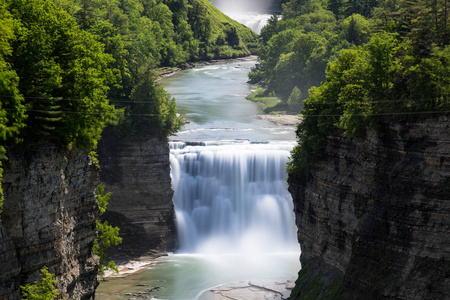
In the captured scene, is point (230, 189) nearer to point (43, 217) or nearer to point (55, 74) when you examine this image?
point (55, 74)

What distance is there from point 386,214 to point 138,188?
33.4 m

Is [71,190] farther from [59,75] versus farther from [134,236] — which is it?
[134,236]

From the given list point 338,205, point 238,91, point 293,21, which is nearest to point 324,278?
point 338,205

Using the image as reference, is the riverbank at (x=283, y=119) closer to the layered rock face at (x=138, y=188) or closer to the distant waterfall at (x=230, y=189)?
the distant waterfall at (x=230, y=189)

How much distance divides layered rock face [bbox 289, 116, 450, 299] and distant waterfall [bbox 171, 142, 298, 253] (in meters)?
22.3

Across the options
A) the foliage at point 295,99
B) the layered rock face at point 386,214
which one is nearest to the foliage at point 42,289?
the layered rock face at point 386,214

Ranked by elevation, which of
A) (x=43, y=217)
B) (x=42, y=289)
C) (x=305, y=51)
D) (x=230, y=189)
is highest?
(x=305, y=51)

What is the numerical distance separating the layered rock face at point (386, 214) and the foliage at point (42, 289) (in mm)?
18774

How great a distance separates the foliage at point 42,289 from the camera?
39.2 meters

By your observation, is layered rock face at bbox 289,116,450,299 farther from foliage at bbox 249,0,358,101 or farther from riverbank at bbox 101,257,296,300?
foliage at bbox 249,0,358,101

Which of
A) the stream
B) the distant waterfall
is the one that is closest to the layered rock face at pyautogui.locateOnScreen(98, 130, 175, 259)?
the stream

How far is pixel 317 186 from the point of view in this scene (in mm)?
56156

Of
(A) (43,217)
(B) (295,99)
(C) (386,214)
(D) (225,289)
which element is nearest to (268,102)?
(B) (295,99)

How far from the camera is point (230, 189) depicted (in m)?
78.9
